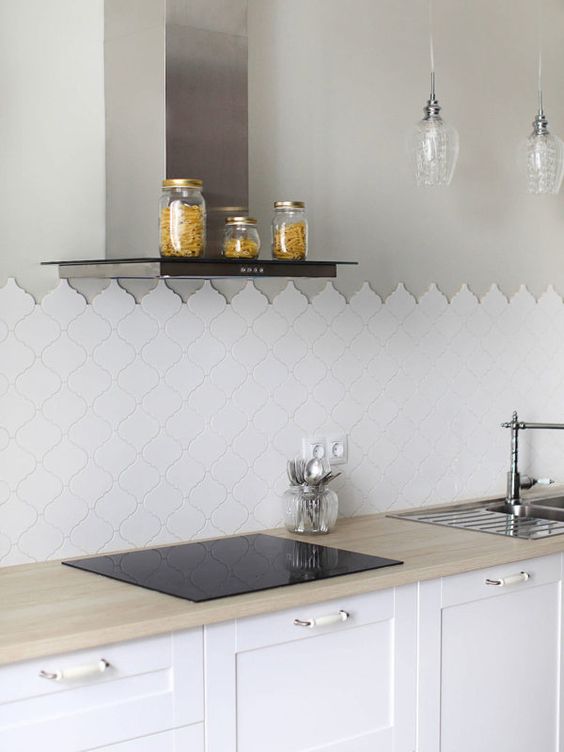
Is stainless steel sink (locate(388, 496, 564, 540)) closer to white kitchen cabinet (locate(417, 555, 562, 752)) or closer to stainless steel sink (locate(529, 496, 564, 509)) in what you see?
stainless steel sink (locate(529, 496, 564, 509))

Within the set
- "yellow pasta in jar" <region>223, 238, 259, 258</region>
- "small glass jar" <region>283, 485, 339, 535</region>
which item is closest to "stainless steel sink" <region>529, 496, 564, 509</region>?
"small glass jar" <region>283, 485, 339, 535</region>

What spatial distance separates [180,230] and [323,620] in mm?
877

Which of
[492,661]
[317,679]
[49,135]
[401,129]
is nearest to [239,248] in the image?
[49,135]

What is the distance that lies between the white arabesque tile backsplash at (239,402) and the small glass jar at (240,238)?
331 millimetres

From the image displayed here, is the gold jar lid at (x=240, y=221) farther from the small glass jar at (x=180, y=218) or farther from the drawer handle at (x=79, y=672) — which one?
the drawer handle at (x=79, y=672)

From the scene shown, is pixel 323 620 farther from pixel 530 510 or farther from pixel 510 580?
pixel 530 510

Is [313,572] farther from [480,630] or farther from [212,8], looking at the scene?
[212,8]

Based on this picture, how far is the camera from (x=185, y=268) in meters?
2.28

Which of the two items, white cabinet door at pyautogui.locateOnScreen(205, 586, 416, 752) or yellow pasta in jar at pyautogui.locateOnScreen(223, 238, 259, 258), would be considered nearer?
white cabinet door at pyautogui.locateOnScreen(205, 586, 416, 752)

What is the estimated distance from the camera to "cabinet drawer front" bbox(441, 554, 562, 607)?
8.34ft

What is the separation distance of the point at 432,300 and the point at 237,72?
112cm

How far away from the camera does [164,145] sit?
237 centimetres

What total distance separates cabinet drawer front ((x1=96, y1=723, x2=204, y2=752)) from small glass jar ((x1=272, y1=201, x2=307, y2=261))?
42.5 inches

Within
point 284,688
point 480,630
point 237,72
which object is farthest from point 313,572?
point 237,72
